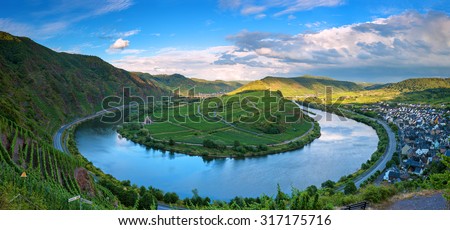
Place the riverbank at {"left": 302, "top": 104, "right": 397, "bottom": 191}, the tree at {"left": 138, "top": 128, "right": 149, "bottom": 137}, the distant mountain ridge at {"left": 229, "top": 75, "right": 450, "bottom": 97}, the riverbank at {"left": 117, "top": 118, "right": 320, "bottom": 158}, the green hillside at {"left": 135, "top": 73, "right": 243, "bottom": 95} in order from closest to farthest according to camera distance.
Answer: the riverbank at {"left": 302, "top": 104, "right": 397, "bottom": 191} < the riverbank at {"left": 117, "top": 118, "right": 320, "bottom": 158} < the tree at {"left": 138, "top": 128, "right": 149, "bottom": 137} < the distant mountain ridge at {"left": 229, "top": 75, "right": 450, "bottom": 97} < the green hillside at {"left": 135, "top": 73, "right": 243, "bottom": 95}

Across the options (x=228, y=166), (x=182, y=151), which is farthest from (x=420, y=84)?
(x=228, y=166)

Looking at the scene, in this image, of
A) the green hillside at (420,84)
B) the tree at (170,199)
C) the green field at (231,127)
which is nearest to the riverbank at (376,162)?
the green field at (231,127)

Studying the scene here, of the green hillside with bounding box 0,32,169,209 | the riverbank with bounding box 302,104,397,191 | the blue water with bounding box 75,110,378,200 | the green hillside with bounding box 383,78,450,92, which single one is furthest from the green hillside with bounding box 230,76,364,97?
the blue water with bounding box 75,110,378,200

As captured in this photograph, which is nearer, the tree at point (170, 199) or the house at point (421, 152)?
the tree at point (170, 199)

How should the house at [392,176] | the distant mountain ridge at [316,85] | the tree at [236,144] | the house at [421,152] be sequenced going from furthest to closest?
1. the distant mountain ridge at [316,85]
2. the tree at [236,144]
3. the house at [421,152]
4. the house at [392,176]

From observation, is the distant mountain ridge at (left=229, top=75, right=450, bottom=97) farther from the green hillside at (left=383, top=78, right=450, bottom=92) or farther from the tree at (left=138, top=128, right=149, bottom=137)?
the tree at (left=138, top=128, right=149, bottom=137)

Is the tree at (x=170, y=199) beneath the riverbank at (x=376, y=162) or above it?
beneath

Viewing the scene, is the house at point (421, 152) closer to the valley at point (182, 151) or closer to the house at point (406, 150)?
the house at point (406, 150)
